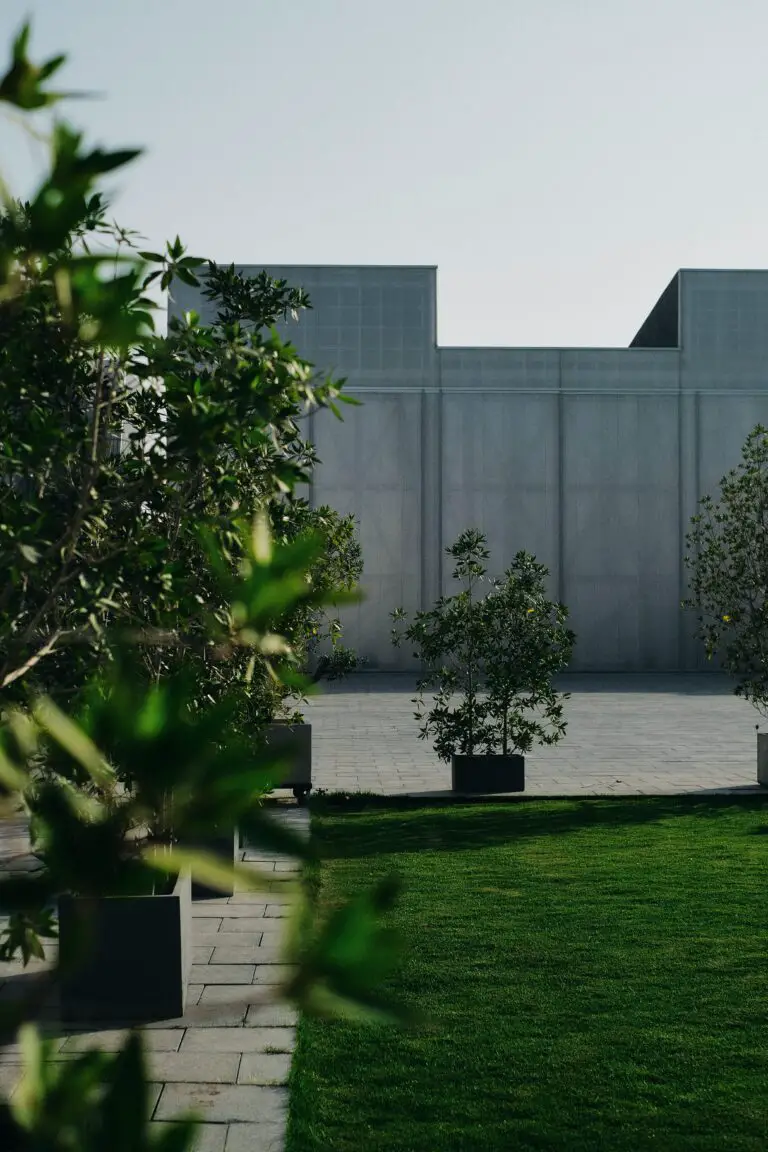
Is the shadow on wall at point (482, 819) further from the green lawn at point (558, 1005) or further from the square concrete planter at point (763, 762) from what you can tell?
the square concrete planter at point (763, 762)

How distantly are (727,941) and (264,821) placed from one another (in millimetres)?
6843

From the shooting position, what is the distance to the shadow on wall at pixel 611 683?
2698 cm

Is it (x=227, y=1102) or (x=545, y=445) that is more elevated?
(x=545, y=445)

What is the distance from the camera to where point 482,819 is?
11227 millimetres

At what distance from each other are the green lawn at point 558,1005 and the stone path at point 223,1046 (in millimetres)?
117

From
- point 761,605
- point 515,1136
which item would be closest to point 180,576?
point 515,1136

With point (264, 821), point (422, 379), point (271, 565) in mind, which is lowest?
point (264, 821)

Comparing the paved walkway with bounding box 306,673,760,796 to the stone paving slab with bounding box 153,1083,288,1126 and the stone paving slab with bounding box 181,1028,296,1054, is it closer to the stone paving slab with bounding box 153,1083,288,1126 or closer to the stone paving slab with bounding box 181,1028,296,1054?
the stone paving slab with bounding box 181,1028,296,1054

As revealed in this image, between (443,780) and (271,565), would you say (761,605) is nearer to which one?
(443,780)

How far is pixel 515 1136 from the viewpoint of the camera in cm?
461

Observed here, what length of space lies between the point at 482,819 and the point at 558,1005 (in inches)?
205

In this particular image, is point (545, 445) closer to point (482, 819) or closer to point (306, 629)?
point (482, 819)

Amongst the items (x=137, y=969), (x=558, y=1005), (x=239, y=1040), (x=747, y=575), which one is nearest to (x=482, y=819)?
(x=747, y=575)

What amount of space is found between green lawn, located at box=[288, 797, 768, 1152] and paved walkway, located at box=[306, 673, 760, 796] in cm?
244
